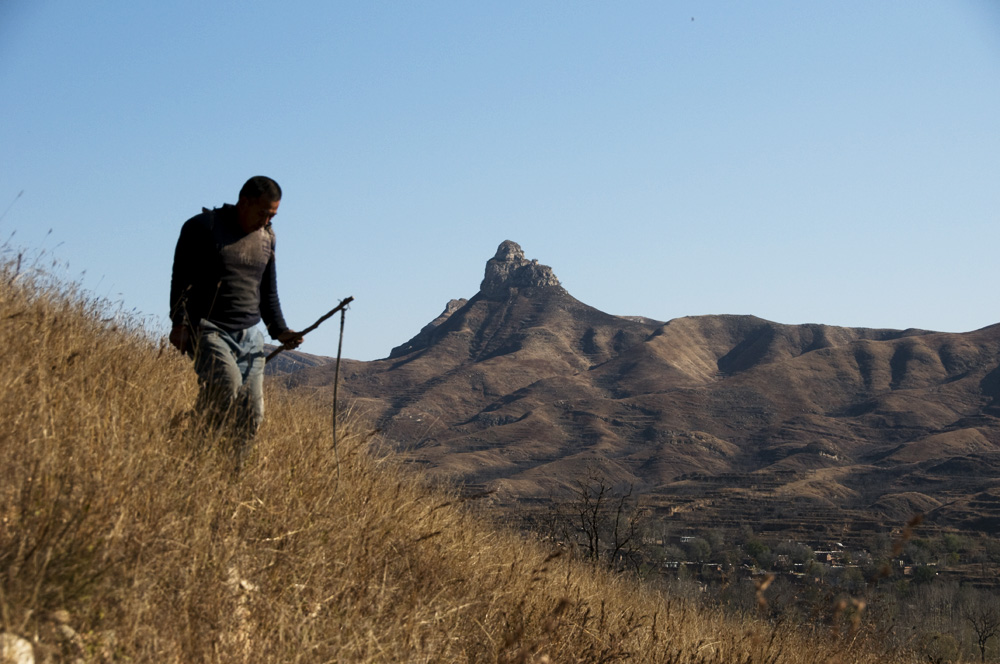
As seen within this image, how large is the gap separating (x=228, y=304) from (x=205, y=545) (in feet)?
4.88

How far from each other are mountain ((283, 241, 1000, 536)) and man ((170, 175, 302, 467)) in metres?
83.4

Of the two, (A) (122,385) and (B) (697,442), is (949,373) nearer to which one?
(B) (697,442)

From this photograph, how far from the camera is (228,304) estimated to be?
14.2ft

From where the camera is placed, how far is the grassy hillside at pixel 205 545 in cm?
271

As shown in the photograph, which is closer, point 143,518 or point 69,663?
point 69,663

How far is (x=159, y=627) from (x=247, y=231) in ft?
7.34

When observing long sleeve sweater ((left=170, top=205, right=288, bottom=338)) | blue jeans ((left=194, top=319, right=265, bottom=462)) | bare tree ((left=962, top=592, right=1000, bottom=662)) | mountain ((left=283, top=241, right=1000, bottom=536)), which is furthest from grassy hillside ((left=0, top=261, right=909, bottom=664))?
mountain ((left=283, top=241, right=1000, bottom=536))

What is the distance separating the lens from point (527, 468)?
443 feet

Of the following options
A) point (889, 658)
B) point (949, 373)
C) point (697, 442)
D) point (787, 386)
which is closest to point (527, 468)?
point (697, 442)

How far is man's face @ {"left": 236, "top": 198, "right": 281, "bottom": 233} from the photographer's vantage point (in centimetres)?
438

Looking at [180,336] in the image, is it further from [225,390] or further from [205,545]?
[205,545]

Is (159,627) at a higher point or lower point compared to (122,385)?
lower

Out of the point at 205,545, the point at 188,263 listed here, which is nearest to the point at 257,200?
the point at 188,263

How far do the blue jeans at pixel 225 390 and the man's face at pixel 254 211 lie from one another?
1.84 feet
